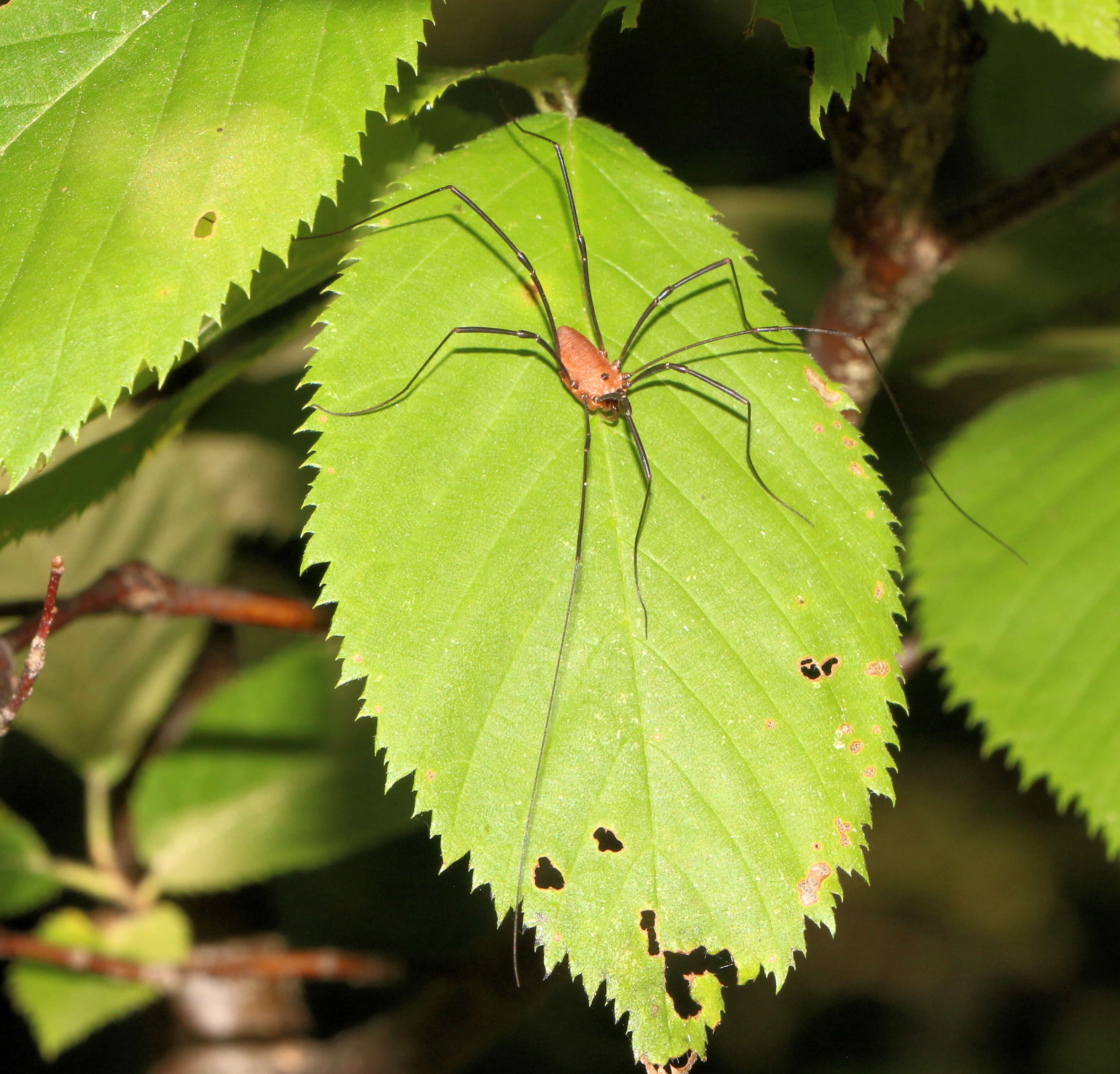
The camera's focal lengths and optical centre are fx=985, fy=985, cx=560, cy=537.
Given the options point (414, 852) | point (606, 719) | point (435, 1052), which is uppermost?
point (606, 719)

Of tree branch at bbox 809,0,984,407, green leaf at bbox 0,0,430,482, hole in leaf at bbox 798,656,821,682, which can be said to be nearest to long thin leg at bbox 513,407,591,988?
hole in leaf at bbox 798,656,821,682

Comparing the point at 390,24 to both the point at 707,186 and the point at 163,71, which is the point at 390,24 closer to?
the point at 163,71

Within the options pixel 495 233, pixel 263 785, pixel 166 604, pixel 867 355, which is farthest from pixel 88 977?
pixel 867 355

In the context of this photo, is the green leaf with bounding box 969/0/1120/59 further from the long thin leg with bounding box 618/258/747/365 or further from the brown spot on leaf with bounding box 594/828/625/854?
the brown spot on leaf with bounding box 594/828/625/854

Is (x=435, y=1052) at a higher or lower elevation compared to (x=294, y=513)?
lower

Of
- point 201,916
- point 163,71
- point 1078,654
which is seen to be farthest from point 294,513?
point 1078,654

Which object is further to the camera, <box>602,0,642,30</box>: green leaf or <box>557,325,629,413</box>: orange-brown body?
<box>557,325,629,413</box>: orange-brown body

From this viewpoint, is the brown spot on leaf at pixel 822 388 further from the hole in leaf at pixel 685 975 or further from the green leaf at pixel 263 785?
the green leaf at pixel 263 785
